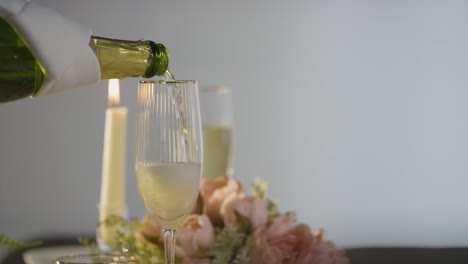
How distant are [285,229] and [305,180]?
4.19 m

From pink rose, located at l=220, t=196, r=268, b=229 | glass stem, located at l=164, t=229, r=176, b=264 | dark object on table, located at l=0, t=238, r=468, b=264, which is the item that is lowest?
dark object on table, located at l=0, t=238, r=468, b=264

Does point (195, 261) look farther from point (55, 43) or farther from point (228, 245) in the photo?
point (55, 43)

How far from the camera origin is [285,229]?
1028 mm

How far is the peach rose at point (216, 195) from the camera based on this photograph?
3.60 ft

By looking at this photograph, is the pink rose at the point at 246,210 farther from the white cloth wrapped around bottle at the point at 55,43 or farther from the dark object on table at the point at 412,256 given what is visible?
the white cloth wrapped around bottle at the point at 55,43

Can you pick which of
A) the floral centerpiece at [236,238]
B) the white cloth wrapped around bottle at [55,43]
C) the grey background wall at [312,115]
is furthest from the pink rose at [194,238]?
the grey background wall at [312,115]

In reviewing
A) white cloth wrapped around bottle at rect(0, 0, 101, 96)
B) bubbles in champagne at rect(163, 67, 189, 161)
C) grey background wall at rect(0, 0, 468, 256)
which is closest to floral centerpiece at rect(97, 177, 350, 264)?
bubbles in champagne at rect(163, 67, 189, 161)

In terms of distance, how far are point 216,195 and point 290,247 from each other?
138 millimetres

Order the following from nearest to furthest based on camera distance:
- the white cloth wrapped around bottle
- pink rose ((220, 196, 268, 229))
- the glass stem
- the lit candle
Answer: the white cloth wrapped around bottle → the glass stem → pink rose ((220, 196, 268, 229)) → the lit candle

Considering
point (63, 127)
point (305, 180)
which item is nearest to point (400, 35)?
point (305, 180)

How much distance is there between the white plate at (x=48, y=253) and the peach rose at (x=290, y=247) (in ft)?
1.12

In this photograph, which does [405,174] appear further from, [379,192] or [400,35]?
[400,35]

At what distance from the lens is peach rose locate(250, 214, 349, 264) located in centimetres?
100

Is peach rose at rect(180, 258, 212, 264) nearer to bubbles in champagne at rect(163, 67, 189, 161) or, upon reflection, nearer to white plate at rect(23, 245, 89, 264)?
bubbles in champagne at rect(163, 67, 189, 161)
